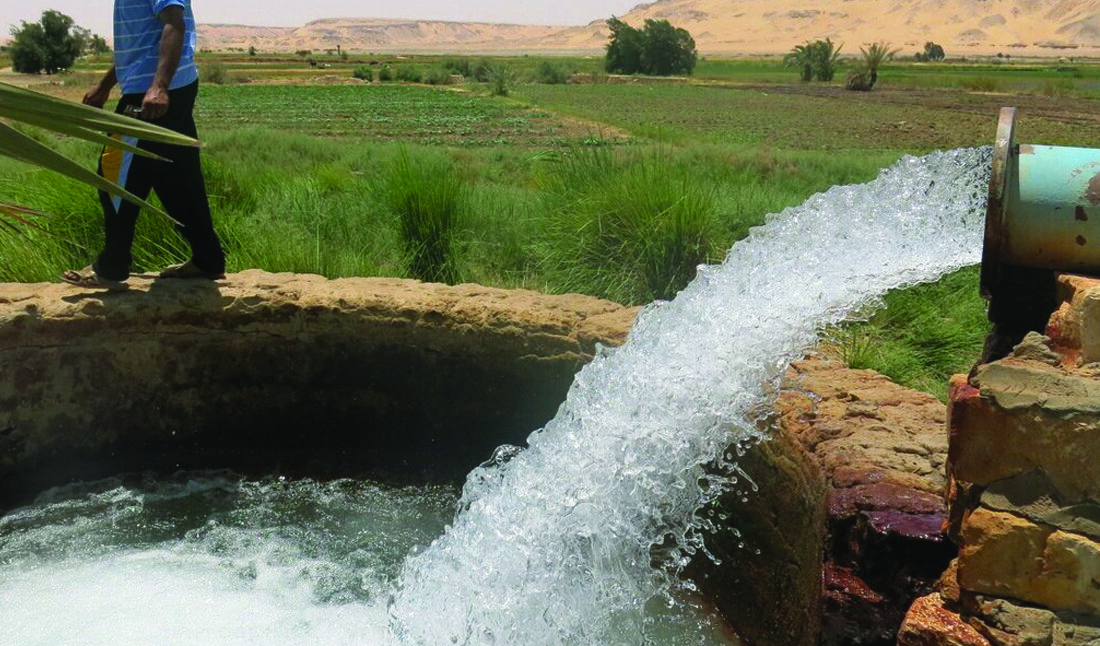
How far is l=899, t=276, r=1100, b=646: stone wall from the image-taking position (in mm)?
1525

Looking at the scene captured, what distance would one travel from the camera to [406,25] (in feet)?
574

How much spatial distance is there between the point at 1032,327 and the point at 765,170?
20.5 ft

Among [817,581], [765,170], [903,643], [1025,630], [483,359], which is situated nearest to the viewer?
[1025,630]

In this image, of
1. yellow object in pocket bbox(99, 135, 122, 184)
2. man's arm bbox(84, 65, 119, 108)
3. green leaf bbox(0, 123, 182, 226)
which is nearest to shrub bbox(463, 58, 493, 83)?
man's arm bbox(84, 65, 119, 108)

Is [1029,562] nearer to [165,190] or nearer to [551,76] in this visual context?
[165,190]

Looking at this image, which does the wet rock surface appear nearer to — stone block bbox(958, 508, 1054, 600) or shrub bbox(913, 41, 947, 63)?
stone block bbox(958, 508, 1054, 600)

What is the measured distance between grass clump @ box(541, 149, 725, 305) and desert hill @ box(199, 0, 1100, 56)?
84491mm

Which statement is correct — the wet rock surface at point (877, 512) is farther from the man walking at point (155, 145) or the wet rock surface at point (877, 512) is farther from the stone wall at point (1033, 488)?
the man walking at point (155, 145)

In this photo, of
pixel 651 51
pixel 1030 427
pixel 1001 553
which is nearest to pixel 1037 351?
pixel 1030 427

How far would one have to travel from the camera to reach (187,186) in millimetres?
3541

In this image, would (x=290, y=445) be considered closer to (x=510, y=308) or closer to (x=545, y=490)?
(x=510, y=308)

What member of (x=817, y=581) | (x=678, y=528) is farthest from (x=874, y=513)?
(x=678, y=528)

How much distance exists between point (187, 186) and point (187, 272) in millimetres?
311

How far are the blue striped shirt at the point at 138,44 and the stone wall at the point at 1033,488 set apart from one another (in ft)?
8.90
